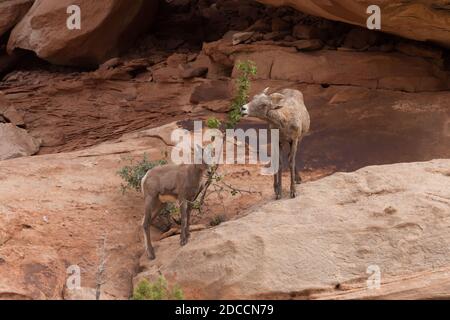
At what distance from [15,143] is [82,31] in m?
2.73

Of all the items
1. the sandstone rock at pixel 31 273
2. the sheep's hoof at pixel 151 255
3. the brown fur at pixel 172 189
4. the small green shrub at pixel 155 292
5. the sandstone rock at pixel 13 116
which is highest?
the brown fur at pixel 172 189

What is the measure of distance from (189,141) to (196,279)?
4.26m

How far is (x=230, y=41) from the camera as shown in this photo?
1396cm

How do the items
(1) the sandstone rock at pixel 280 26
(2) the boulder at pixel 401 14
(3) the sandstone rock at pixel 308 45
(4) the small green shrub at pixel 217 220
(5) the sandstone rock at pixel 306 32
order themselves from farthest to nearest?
(1) the sandstone rock at pixel 280 26, (5) the sandstone rock at pixel 306 32, (3) the sandstone rock at pixel 308 45, (2) the boulder at pixel 401 14, (4) the small green shrub at pixel 217 220

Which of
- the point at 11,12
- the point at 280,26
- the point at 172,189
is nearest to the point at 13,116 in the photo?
the point at 11,12

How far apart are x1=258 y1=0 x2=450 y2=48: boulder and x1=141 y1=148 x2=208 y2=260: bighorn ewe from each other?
4287 millimetres

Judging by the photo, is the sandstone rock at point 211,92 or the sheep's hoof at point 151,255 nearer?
the sheep's hoof at point 151,255

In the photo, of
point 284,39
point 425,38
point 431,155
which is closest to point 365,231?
point 431,155

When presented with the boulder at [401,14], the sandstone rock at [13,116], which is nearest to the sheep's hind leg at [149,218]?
the boulder at [401,14]

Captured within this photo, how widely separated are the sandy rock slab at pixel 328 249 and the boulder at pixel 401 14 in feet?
10.5

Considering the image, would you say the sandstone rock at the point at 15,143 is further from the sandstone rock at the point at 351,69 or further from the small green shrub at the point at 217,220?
the small green shrub at the point at 217,220

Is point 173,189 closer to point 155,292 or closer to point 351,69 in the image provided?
point 155,292

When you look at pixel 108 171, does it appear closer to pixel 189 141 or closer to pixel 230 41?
pixel 189 141

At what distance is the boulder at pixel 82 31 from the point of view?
15.0 meters
